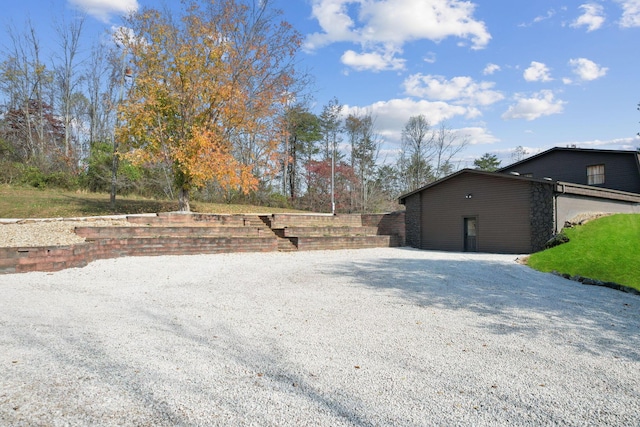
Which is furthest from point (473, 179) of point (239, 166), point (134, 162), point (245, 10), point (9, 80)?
point (9, 80)

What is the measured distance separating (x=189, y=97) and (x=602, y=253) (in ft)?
46.6

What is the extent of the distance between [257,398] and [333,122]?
1230 inches

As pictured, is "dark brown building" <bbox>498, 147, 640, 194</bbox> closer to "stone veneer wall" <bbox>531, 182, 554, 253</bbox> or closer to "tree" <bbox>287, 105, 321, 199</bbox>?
"stone veneer wall" <bbox>531, 182, 554, 253</bbox>

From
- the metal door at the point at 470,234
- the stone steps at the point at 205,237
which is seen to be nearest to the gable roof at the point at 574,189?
the metal door at the point at 470,234

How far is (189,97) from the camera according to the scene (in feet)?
46.2

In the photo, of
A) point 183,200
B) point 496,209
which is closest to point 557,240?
point 496,209

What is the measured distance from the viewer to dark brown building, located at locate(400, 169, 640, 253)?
544 inches

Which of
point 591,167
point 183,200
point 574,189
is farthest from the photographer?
point 591,167

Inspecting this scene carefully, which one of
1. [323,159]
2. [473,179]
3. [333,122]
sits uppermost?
[333,122]

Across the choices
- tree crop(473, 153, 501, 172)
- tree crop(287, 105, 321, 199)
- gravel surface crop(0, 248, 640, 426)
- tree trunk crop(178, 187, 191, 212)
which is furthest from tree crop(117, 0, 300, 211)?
tree crop(473, 153, 501, 172)

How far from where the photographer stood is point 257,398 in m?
2.68

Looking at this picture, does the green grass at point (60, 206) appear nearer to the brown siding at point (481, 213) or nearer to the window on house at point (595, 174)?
the brown siding at point (481, 213)

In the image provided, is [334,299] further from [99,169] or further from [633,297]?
[99,169]

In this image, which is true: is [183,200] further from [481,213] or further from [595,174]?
[595,174]
